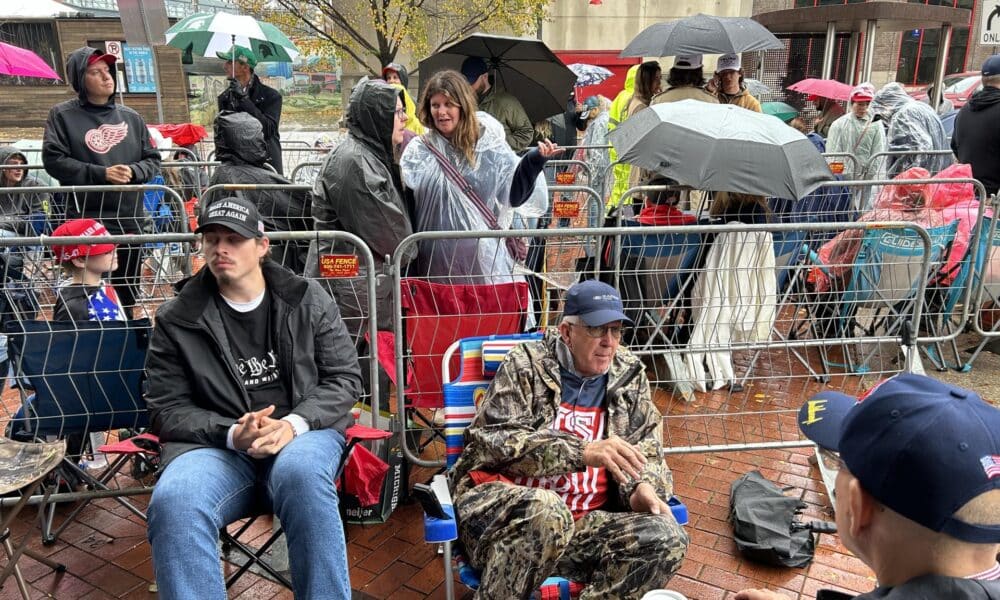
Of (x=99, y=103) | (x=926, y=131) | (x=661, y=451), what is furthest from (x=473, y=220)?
(x=926, y=131)

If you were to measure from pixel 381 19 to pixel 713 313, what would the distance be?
1275 centimetres

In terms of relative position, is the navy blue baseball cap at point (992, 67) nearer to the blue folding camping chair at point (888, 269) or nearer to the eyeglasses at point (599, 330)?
the blue folding camping chair at point (888, 269)

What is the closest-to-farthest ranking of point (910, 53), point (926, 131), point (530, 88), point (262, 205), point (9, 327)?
point (9, 327) < point (262, 205) < point (530, 88) < point (926, 131) < point (910, 53)

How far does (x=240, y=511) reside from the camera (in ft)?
9.44

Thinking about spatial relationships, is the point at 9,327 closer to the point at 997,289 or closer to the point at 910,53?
the point at 997,289

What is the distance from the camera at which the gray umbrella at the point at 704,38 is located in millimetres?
6988

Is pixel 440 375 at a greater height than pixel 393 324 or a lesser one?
lesser

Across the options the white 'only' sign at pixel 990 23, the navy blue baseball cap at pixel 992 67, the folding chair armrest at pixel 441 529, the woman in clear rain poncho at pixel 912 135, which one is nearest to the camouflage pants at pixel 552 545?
the folding chair armrest at pixel 441 529

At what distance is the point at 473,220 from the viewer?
Result: 4.29 m

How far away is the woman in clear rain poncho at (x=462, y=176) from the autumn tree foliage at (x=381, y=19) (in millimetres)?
11478

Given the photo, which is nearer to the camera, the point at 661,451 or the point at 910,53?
the point at 661,451

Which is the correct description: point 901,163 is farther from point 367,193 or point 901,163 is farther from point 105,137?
point 105,137

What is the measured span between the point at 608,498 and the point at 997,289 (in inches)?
170

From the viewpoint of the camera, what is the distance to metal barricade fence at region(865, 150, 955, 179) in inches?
339
